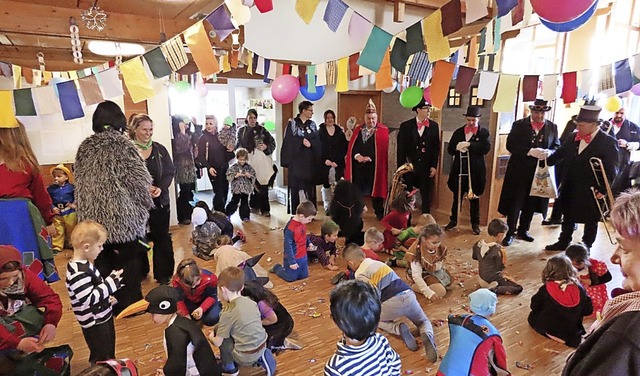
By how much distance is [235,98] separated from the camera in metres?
7.35

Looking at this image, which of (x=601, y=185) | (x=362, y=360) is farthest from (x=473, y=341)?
(x=601, y=185)

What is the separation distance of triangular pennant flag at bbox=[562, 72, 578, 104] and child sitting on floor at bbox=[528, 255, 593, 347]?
1352 mm

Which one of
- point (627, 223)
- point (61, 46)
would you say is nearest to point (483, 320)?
point (627, 223)

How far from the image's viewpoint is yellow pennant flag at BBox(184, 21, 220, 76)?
2545 millimetres

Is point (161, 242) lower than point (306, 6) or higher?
lower

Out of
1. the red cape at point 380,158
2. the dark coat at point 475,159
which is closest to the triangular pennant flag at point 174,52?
the red cape at point 380,158

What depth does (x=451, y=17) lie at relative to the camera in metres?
2.42

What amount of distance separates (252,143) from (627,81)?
3939 mm

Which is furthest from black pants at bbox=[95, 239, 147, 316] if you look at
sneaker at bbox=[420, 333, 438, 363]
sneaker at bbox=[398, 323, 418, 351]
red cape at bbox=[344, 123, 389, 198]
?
red cape at bbox=[344, 123, 389, 198]

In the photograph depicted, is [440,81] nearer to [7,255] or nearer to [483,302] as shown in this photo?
[483,302]

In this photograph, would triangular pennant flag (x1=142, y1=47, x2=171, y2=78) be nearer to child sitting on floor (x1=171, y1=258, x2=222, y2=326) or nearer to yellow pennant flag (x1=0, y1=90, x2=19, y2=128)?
yellow pennant flag (x1=0, y1=90, x2=19, y2=128)

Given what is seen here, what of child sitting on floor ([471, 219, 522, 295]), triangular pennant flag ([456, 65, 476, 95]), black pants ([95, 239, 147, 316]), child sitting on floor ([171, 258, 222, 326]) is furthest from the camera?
child sitting on floor ([471, 219, 522, 295])

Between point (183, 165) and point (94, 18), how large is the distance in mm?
1818

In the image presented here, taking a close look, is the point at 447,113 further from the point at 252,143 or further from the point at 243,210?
the point at 243,210
